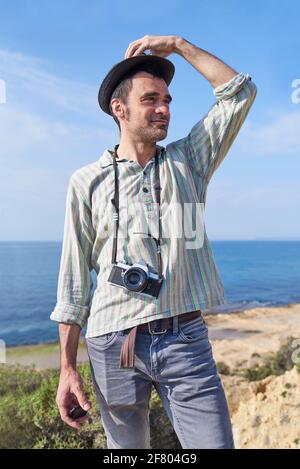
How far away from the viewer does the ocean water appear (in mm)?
42831

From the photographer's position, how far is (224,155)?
219cm

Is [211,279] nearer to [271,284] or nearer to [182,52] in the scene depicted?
[182,52]

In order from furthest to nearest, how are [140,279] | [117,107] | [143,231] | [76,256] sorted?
[117,107] → [76,256] → [143,231] → [140,279]

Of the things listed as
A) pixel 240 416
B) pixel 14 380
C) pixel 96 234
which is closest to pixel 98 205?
pixel 96 234

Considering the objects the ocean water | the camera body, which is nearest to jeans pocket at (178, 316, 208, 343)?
the camera body

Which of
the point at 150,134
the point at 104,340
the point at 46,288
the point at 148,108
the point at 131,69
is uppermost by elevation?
the point at 131,69

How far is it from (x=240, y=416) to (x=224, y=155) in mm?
5287

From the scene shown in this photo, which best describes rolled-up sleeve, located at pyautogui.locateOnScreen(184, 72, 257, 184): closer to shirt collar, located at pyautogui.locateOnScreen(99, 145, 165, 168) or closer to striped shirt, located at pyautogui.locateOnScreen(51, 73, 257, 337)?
striped shirt, located at pyautogui.locateOnScreen(51, 73, 257, 337)

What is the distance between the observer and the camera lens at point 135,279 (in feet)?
6.24

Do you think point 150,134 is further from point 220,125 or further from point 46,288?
point 46,288

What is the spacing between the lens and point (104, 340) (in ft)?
6.57

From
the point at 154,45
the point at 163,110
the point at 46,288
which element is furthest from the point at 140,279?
the point at 46,288

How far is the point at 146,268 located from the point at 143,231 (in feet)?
0.53

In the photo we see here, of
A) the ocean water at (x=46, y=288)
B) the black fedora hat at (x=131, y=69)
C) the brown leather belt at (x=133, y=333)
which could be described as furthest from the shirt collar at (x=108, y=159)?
the ocean water at (x=46, y=288)
